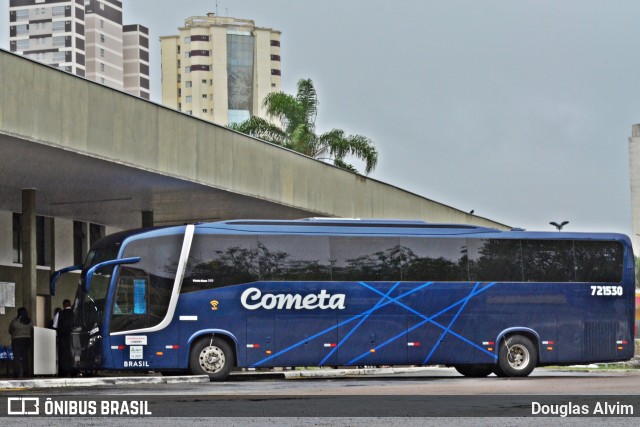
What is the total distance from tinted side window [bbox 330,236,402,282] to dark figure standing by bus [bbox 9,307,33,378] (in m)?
6.67

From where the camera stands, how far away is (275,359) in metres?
25.9

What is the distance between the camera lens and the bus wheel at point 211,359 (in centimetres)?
2512

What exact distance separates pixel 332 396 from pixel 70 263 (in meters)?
21.2

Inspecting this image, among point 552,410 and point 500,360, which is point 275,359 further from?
point 552,410

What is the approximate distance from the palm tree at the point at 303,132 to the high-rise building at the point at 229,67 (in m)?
113

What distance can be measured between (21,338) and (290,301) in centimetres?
611

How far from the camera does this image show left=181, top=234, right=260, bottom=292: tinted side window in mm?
25203

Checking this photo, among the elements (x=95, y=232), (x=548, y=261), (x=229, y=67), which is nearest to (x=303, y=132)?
(x=95, y=232)

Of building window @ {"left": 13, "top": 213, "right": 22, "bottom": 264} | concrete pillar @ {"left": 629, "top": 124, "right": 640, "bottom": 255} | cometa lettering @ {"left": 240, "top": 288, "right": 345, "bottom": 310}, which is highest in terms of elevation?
concrete pillar @ {"left": 629, "top": 124, "right": 640, "bottom": 255}

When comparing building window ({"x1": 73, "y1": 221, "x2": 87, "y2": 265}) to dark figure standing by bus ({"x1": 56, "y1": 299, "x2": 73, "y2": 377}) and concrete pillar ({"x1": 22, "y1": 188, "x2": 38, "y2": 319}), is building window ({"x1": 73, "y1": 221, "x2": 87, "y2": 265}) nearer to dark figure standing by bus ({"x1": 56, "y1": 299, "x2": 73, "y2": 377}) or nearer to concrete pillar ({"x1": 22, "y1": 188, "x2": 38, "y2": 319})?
concrete pillar ({"x1": 22, "y1": 188, "x2": 38, "y2": 319})

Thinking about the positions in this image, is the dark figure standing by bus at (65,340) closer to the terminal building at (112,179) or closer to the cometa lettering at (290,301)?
the terminal building at (112,179)

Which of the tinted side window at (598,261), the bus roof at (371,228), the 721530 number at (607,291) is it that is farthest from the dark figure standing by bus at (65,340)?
the 721530 number at (607,291)

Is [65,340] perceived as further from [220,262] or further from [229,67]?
[229,67]

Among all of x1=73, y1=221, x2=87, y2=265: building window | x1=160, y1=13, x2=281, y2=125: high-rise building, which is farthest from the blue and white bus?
x1=160, y1=13, x2=281, y2=125: high-rise building
